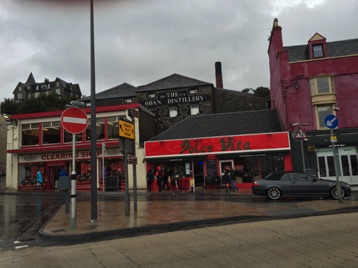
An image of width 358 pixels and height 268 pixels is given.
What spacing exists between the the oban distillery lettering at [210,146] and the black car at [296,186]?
355 inches

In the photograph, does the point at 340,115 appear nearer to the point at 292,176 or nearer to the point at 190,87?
the point at 292,176

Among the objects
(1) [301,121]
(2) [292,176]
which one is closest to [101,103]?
(1) [301,121]

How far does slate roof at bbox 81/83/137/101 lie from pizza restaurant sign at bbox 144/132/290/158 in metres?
17.8

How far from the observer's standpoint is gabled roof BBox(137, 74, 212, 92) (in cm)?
3897

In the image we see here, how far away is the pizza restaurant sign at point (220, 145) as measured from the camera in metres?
23.6

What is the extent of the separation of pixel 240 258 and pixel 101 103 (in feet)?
126

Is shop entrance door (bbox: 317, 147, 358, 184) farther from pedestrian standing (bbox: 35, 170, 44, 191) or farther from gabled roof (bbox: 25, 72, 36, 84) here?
gabled roof (bbox: 25, 72, 36, 84)

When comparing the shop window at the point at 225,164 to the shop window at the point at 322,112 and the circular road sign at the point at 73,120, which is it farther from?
the circular road sign at the point at 73,120

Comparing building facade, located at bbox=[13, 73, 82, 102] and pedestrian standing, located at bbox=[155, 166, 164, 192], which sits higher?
building facade, located at bbox=[13, 73, 82, 102]

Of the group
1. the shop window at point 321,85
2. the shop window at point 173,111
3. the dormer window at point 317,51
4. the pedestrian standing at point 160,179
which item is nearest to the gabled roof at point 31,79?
the shop window at point 173,111

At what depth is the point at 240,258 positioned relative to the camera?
5371 millimetres

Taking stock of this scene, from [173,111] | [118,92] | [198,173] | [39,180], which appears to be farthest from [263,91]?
[39,180]

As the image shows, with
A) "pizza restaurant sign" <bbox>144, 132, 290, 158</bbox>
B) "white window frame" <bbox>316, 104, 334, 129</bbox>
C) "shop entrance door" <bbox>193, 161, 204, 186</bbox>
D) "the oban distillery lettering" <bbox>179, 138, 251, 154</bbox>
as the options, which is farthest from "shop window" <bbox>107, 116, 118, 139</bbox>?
"white window frame" <bbox>316, 104, 334, 129</bbox>

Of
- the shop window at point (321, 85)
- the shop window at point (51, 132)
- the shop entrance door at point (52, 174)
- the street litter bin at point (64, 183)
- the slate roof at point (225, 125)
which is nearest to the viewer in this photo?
the street litter bin at point (64, 183)
